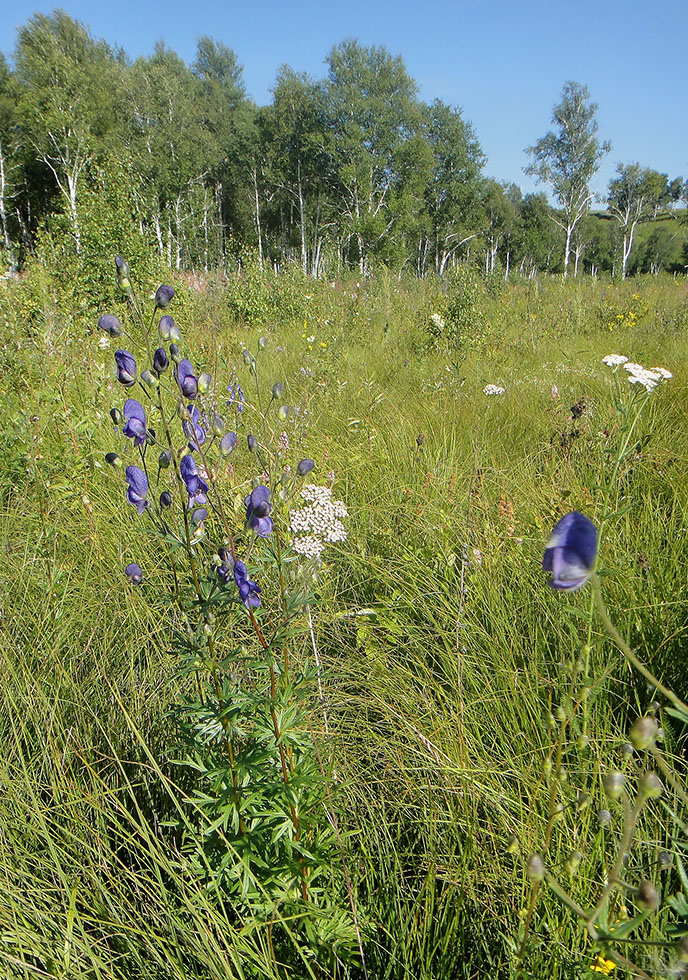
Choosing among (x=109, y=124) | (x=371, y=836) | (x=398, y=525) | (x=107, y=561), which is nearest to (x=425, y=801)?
(x=371, y=836)

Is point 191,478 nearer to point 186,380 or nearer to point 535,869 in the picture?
point 186,380

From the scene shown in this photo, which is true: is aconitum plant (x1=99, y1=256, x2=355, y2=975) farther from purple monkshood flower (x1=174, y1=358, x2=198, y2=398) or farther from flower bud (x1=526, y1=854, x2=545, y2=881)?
flower bud (x1=526, y1=854, x2=545, y2=881)

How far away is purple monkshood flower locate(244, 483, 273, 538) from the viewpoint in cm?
124

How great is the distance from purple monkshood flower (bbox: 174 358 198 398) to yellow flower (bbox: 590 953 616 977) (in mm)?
1412

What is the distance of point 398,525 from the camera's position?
264 centimetres

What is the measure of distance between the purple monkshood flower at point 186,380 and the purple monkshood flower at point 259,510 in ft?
0.95

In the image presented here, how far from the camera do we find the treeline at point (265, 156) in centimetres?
2933

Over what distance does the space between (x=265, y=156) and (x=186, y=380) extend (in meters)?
44.6

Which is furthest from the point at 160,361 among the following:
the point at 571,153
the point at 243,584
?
the point at 571,153

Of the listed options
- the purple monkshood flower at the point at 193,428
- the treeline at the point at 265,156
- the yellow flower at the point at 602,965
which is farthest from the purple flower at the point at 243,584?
the treeline at the point at 265,156

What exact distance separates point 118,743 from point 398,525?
1466mm

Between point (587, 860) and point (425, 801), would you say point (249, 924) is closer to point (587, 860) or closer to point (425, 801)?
point (425, 801)

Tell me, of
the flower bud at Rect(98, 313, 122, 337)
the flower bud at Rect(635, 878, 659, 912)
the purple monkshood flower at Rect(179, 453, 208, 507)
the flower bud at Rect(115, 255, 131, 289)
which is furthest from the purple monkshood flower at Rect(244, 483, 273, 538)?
the flower bud at Rect(635, 878, 659, 912)

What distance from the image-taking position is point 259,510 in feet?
4.10
